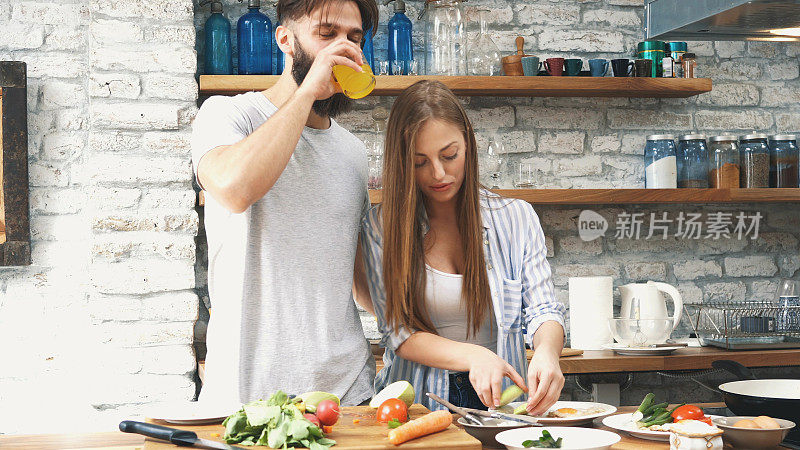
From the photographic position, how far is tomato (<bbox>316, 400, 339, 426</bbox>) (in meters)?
1.33

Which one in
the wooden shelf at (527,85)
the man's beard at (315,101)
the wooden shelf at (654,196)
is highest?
the wooden shelf at (527,85)

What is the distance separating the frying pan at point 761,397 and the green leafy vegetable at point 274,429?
0.77m

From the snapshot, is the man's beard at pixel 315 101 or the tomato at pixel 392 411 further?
the man's beard at pixel 315 101

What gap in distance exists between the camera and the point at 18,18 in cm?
325

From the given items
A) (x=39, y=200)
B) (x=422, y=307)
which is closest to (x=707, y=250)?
(x=422, y=307)

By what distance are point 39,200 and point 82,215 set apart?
0.58ft

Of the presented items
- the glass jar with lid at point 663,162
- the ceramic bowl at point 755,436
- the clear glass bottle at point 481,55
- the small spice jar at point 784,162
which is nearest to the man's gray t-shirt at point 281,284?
the ceramic bowl at point 755,436

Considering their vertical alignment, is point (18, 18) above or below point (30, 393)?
above

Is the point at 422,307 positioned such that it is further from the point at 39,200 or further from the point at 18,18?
the point at 18,18

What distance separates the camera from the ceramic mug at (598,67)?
3.61m

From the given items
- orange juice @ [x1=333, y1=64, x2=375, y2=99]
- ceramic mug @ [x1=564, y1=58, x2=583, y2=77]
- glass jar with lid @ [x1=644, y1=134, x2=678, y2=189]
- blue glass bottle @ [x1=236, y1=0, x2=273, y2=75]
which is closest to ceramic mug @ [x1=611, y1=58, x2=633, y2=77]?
ceramic mug @ [x1=564, y1=58, x2=583, y2=77]

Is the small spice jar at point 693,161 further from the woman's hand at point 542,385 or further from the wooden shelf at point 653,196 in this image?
the woman's hand at point 542,385

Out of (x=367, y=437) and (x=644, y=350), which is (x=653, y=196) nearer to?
(x=644, y=350)

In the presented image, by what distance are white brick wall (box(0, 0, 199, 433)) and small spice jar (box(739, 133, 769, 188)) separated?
8.23 ft
